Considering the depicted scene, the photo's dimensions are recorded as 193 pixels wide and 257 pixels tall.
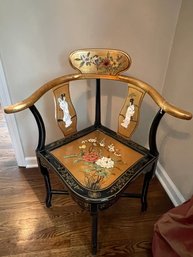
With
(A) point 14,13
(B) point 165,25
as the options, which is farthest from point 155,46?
(A) point 14,13

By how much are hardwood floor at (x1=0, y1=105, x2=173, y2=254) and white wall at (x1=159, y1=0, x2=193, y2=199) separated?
233mm

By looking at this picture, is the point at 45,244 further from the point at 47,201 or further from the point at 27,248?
the point at 47,201

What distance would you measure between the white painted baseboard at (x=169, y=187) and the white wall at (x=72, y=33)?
0.69m

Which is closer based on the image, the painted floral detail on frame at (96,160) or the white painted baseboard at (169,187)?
the painted floral detail on frame at (96,160)

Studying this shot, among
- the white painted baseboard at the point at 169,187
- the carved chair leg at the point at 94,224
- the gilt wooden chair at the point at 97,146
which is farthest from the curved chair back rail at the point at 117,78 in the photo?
the white painted baseboard at the point at 169,187

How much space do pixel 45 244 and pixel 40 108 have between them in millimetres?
798

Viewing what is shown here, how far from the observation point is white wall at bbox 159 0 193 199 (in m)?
1.04

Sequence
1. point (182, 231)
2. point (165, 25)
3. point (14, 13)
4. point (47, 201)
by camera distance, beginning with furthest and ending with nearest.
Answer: point (47, 201) → point (165, 25) → point (14, 13) → point (182, 231)

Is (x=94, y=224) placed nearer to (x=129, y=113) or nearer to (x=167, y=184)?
(x=129, y=113)

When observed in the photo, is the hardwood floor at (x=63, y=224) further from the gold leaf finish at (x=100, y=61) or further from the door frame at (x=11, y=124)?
the gold leaf finish at (x=100, y=61)

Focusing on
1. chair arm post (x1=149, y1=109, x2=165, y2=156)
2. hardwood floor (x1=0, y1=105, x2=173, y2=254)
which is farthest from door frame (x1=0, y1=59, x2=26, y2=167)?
chair arm post (x1=149, y1=109, x2=165, y2=156)

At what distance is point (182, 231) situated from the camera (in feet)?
2.88

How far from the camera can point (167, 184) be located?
138 centimetres

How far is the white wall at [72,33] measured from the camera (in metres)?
1.01
